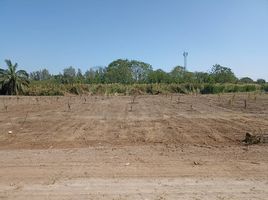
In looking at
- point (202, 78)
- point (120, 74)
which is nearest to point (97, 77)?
point (120, 74)

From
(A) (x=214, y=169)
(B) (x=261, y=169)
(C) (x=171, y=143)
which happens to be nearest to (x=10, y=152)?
(C) (x=171, y=143)

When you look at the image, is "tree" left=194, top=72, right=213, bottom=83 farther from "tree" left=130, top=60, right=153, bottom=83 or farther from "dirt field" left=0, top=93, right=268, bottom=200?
"dirt field" left=0, top=93, right=268, bottom=200

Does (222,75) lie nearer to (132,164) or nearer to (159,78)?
(159,78)

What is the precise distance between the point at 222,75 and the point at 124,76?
22834mm

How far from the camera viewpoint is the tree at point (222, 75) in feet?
281

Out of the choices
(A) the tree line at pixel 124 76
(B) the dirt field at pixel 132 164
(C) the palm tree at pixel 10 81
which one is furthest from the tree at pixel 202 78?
(B) the dirt field at pixel 132 164

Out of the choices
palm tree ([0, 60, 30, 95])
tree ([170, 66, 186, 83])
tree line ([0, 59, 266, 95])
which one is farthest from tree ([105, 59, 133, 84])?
palm tree ([0, 60, 30, 95])

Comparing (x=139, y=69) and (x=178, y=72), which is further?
(x=139, y=69)

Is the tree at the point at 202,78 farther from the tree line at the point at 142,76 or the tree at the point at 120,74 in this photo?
the tree at the point at 120,74

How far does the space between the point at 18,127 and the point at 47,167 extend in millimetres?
8960

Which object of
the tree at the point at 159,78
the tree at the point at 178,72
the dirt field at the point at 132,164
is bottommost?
the dirt field at the point at 132,164

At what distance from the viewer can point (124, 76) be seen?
3649 inches

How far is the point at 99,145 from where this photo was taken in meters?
11.6

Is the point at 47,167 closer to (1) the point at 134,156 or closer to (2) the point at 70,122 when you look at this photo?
(1) the point at 134,156
